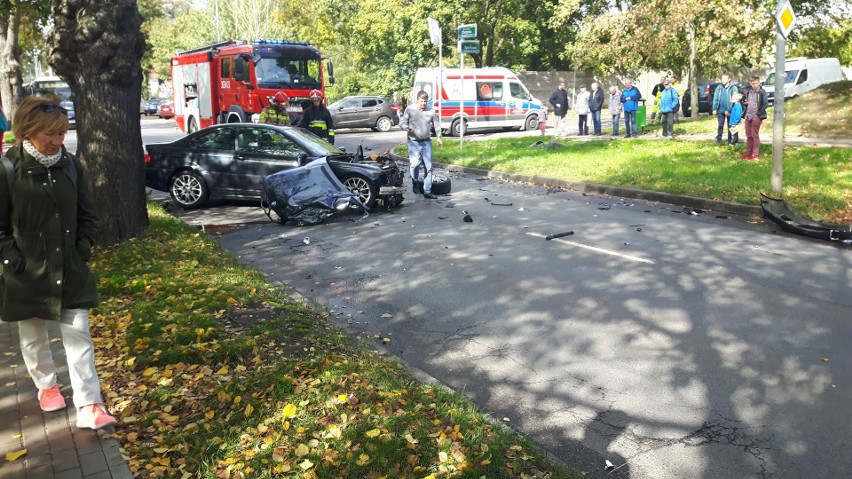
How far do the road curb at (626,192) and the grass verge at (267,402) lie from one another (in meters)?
8.20

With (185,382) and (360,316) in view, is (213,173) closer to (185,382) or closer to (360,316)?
(360,316)

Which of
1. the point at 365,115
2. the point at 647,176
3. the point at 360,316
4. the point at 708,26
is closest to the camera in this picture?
the point at 360,316

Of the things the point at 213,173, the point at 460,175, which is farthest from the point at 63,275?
the point at 460,175

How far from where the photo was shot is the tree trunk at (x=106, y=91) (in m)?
8.76

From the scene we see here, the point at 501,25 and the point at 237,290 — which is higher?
the point at 501,25

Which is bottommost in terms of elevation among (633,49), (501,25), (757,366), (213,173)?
(757,366)

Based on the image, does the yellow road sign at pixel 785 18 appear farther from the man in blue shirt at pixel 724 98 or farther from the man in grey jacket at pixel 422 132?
the man in blue shirt at pixel 724 98

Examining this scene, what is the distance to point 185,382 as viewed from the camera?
5059mm

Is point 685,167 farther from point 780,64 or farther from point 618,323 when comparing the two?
point 618,323

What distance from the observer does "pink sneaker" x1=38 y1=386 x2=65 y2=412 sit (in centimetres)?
452

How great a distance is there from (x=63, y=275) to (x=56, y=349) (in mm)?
1754

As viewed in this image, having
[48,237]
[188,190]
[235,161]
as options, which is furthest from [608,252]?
[188,190]

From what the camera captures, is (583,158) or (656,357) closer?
(656,357)

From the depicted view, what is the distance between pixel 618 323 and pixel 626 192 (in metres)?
8.29
